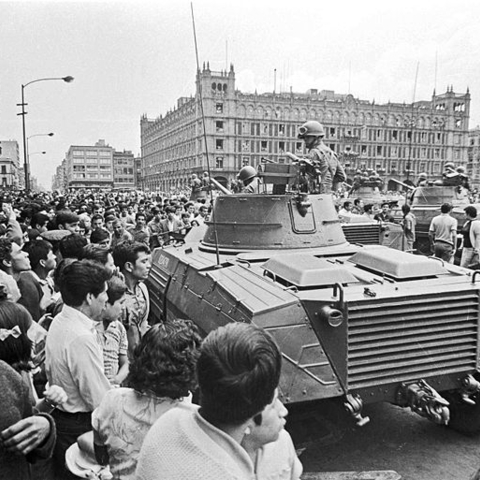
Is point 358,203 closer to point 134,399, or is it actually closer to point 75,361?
point 75,361

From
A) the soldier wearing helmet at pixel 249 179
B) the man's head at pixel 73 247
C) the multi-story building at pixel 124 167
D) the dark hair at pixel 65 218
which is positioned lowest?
the man's head at pixel 73 247

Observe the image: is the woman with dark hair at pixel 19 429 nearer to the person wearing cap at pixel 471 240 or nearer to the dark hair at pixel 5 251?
the dark hair at pixel 5 251

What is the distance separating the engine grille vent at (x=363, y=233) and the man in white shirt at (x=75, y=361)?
6813mm

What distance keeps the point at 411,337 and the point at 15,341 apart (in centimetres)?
321

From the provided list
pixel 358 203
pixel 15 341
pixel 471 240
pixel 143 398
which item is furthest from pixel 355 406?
pixel 358 203

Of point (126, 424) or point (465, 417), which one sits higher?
point (126, 424)

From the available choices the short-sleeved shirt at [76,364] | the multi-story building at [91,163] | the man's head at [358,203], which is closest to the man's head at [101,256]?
the short-sleeved shirt at [76,364]

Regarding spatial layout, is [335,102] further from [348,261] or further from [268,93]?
[348,261]

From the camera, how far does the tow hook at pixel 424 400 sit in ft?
14.2

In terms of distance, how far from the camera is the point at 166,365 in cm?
256

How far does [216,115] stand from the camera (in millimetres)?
65625

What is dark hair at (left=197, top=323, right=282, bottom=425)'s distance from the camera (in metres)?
1.71

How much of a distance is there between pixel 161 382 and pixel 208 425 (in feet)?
2.91

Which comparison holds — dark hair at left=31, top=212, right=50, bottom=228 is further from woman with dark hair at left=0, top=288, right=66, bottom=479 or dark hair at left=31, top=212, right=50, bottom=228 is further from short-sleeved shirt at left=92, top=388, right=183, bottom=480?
short-sleeved shirt at left=92, top=388, right=183, bottom=480
